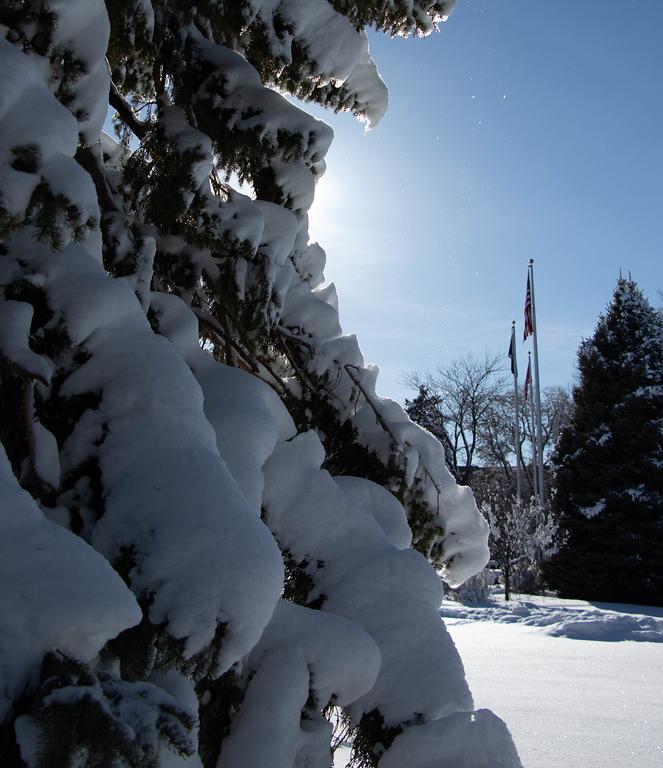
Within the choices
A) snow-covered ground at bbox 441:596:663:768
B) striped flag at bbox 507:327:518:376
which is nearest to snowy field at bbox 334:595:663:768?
snow-covered ground at bbox 441:596:663:768

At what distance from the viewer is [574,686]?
5.34m

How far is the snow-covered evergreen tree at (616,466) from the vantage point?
18.0 meters

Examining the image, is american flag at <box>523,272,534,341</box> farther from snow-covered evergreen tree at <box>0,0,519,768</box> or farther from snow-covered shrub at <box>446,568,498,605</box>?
snow-covered evergreen tree at <box>0,0,519,768</box>

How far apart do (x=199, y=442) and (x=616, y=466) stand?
63.8 feet

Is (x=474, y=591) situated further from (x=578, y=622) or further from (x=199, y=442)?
(x=199, y=442)

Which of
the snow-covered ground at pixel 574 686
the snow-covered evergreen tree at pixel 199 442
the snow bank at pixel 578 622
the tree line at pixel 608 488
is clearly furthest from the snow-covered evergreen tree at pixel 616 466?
the snow-covered evergreen tree at pixel 199 442

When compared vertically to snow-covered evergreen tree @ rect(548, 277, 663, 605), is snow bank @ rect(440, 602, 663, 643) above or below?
below

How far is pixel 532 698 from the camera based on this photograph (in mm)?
4863

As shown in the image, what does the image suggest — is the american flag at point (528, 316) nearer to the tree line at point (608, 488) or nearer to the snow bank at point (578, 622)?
the tree line at point (608, 488)

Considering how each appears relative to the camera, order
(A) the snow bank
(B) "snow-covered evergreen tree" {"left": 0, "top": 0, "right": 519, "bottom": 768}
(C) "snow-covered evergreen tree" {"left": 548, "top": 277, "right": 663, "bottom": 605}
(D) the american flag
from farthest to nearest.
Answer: (D) the american flag, (C) "snow-covered evergreen tree" {"left": 548, "top": 277, "right": 663, "bottom": 605}, (A) the snow bank, (B) "snow-covered evergreen tree" {"left": 0, "top": 0, "right": 519, "bottom": 768}

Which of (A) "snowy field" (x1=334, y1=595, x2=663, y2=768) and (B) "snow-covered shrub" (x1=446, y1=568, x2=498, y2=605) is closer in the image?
(A) "snowy field" (x1=334, y1=595, x2=663, y2=768)

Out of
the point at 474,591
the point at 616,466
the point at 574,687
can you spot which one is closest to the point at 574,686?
the point at 574,687

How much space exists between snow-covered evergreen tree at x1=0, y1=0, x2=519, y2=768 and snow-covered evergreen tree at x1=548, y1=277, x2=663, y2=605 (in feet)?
55.4

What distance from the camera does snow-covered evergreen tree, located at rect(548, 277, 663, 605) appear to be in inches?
Answer: 709
